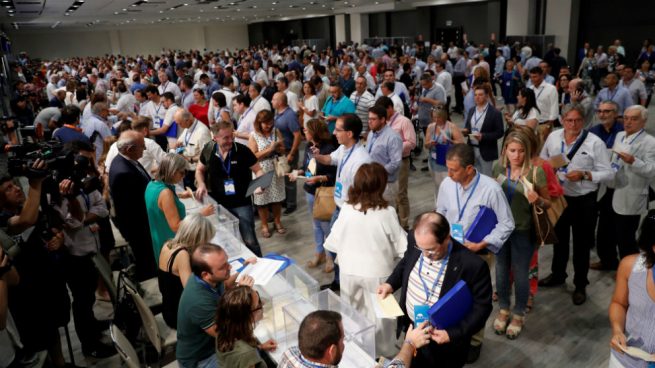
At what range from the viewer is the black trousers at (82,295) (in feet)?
11.3

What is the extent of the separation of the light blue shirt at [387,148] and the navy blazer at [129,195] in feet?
6.36

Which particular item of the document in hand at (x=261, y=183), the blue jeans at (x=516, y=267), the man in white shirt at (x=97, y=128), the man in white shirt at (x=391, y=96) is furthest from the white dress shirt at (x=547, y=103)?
the man in white shirt at (x=97, y=128)

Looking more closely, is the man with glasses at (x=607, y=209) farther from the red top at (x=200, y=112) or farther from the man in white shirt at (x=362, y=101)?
the red top at (x=200, y=112)

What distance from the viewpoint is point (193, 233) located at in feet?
9.05

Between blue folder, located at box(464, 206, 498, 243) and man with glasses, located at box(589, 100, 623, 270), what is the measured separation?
1.70m

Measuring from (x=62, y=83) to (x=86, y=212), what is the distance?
34.2ft

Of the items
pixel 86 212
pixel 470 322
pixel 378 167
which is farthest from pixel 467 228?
pixel 86 212

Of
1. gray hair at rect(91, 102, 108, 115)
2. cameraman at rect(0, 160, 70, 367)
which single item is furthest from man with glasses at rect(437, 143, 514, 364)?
gray hair at rect(91, 102, 108, 115)

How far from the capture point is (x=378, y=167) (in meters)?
2.92

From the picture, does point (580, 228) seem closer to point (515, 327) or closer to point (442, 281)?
point (515, 327)

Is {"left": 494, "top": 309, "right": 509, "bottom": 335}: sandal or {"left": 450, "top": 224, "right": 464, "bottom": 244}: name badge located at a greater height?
{"left": 450, "top": 224, "right": 464, "bottom": 244}: name badge

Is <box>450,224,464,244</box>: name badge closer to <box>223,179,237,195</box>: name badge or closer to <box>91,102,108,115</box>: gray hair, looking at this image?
<box>223,179,237,195</box>: name badge

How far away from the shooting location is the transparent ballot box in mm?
2304

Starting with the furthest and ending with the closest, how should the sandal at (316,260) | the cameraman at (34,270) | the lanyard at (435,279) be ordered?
the sandal at (316,260) → the cameraman at (34,270) → the lanyard at (435,279)
